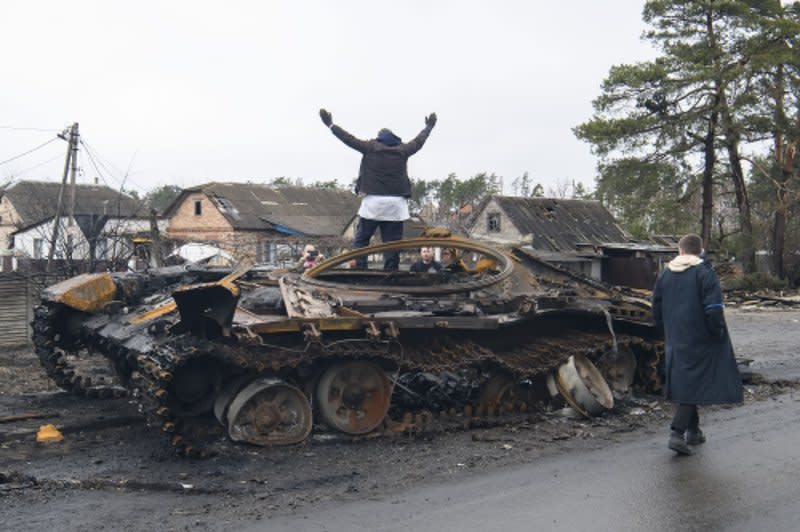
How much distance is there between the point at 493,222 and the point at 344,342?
35.1 meters

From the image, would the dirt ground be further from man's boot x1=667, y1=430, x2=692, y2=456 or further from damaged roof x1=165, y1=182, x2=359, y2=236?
damaged roof x1=165, y1=182, x2=359, y2=236

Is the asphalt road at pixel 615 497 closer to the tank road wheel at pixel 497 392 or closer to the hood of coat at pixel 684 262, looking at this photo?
the hood of coat at pixel 684 262

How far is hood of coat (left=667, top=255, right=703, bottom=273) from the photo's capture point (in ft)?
22.9

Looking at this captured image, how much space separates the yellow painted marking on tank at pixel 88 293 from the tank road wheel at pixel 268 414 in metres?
2.80

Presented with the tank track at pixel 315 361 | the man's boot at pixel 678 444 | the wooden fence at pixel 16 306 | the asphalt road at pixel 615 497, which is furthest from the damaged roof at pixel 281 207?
the asphalt road at pixel 615 497

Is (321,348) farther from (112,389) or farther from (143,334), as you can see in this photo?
(112,389)

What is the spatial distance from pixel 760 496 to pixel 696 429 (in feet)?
4.80

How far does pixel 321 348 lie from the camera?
737 centimetres

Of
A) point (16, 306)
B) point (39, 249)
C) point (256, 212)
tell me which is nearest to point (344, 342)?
point (16, 306)

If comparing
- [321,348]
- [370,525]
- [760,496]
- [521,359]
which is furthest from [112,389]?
[760,496]

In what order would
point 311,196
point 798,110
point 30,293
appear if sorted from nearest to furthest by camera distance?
1. point 30,293
2. point 798,110
3. point 311,196

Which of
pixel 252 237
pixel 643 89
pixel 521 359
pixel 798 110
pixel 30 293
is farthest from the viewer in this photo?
pixel 252 237

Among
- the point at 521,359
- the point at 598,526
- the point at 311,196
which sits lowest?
the point at 598,526

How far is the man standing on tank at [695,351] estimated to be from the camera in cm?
686
